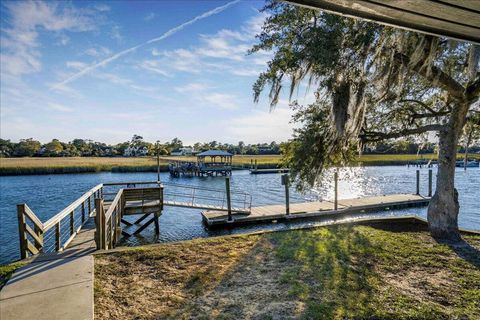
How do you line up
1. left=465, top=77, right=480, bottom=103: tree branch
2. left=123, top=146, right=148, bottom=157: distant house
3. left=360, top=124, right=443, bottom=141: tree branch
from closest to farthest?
1. left=465, top=77, right=480, bottom=103: tree branch
2. left=360, top=124, right=443, bottom=141: tree branch
3. left=123, top=146, right=148, bottom=157: distant house

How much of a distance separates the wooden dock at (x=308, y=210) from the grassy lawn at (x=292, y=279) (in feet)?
24.6

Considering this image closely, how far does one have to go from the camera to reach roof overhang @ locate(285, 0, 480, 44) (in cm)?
147

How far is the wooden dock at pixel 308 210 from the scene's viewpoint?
13930mm

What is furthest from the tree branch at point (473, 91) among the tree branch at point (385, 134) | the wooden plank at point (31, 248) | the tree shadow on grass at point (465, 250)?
the wooden plank at point (31, 248)

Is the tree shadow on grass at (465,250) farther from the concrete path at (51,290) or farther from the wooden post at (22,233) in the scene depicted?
the wooden post at (22,233)

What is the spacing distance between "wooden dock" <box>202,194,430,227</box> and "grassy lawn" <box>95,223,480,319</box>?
7.51 metres

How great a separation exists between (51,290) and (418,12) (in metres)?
4.76

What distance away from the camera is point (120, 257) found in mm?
5246

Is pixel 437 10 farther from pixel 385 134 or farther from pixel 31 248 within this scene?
pixel 31 248

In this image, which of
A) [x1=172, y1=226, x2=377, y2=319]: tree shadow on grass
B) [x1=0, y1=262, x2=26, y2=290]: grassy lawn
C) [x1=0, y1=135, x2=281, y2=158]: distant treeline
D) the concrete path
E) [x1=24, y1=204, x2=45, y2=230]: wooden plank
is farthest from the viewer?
[x1=0, y1=135, x2=281, y2=158]: distant treeline

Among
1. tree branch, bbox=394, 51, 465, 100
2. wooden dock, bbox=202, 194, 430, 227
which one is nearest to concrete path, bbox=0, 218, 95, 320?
tree branch, bbox=394, 51, 465, 100

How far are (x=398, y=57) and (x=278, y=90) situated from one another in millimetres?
2759

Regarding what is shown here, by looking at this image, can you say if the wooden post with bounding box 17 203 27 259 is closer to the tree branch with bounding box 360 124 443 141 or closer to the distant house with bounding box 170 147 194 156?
the tree branch with bounding box 360 124 443 141

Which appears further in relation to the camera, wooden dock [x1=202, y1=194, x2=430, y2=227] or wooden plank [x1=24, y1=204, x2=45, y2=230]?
wooden dock [x1=202, y1=194, x2=430, y2=227]
